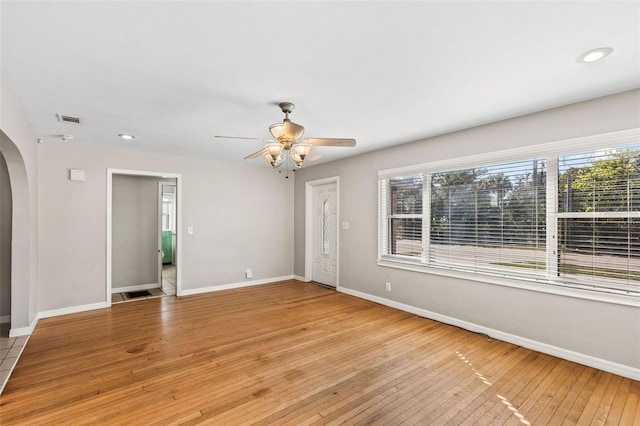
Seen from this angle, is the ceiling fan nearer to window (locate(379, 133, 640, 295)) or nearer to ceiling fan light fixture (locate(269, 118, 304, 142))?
ceiling fan light fixture (locate(269, 118, 304, 142))

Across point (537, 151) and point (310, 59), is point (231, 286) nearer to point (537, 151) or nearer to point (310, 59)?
point (310, 59)

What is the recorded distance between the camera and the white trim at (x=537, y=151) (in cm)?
266

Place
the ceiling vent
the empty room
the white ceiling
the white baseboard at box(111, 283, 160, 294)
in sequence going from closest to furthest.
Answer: the white ceiling
the empty room
the ceiling vent
the white baseboard at box(111, 283, 160, 294)

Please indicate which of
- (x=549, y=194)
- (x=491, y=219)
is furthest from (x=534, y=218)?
(x=491, y=219)

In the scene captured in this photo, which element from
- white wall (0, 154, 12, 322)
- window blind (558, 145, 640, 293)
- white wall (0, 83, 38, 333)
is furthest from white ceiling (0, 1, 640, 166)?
white wall (0, 154, 12, 322)

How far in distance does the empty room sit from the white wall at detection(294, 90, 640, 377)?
20 mm

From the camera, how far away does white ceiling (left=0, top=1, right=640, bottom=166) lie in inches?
63.8

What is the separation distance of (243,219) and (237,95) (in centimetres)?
367

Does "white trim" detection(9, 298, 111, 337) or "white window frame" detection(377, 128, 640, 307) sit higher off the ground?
"white window frame" detection(377, 128, 640, 307)

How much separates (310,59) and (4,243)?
4807mm

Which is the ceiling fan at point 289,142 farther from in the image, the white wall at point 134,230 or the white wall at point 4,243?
the white wall at point 134,230

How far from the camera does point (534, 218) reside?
126 inches

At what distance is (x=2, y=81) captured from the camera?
7.68ft

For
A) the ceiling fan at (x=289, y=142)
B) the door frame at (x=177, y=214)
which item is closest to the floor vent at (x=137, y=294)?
the door frame at (x=177, y=214)
